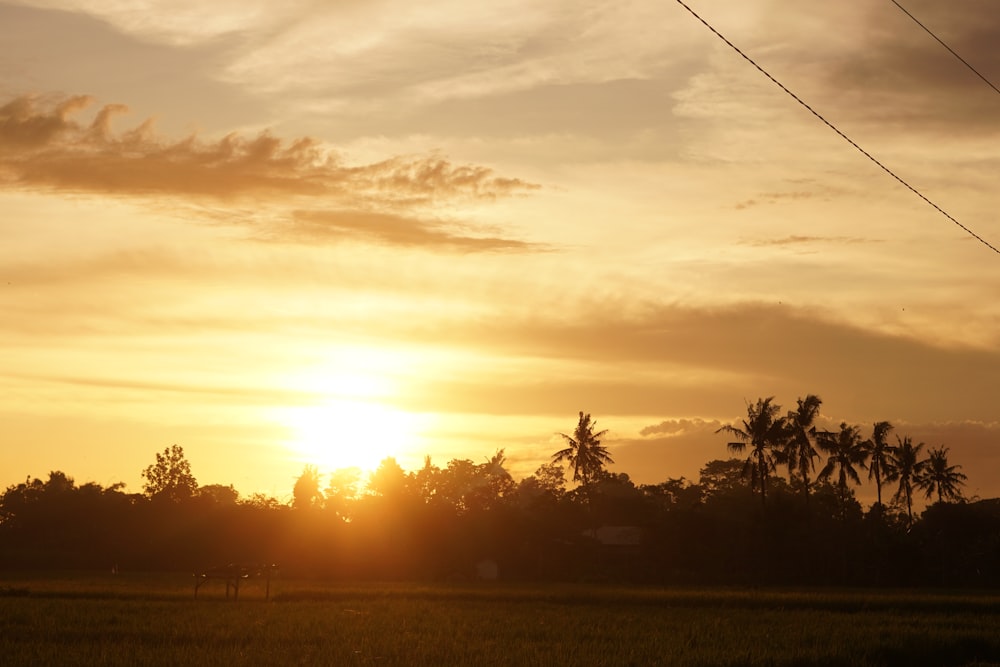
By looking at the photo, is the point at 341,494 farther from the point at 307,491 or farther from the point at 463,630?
the point at 463,630

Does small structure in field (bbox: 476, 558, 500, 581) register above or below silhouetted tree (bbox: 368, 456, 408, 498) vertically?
below

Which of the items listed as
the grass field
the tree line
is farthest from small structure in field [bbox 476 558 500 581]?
the grass field

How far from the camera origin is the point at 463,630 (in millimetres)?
32594

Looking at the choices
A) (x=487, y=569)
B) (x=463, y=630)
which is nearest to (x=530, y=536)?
(x=487, y=569)

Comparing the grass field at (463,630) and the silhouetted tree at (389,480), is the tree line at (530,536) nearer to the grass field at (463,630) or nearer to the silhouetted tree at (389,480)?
the silhouetted tree at (389,480)

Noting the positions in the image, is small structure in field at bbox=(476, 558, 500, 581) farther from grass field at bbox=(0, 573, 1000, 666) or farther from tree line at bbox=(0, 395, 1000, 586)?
grass field at bbox=(0, 573, 1000, 666)

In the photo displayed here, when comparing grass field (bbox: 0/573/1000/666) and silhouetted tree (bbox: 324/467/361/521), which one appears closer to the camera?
grass field (bbox: 0/573/1000/666)

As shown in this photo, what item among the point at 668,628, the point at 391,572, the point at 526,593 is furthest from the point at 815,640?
the point at 391,572

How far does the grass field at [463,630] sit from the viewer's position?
1023 inches

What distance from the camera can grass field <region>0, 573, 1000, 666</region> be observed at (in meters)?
26.0

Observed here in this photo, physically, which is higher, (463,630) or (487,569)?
(487,569)

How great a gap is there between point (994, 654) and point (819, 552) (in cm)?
5057

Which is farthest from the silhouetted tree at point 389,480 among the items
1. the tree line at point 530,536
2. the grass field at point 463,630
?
the grass field at point 463,630

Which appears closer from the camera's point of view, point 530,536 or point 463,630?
point 463,630
